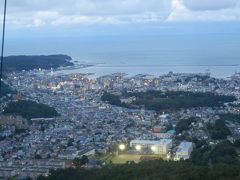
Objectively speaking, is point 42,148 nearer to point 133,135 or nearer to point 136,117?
point 133,135

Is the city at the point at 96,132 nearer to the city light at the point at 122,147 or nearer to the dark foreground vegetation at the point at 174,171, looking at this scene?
the city light at the point at 122,147

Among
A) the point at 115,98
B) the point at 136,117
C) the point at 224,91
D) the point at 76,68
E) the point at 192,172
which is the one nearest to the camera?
the point at 192,172

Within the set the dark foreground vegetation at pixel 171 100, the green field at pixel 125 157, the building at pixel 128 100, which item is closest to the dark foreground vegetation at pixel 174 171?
the green field at pixel 125 157

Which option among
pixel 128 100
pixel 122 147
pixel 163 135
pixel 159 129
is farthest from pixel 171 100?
pixel 122 147

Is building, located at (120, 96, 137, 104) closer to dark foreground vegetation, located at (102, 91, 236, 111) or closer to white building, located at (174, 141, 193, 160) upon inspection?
dark foreground vegetation, located at (102, 91, 236, 111)

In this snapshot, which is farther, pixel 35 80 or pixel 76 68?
pixel 76 68

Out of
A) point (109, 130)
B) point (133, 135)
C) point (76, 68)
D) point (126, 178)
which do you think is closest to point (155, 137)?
point (133, 135)

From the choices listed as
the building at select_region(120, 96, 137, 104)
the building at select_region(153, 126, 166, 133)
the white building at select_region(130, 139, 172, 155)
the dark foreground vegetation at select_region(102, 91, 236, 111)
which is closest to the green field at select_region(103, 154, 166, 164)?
the white building at select_region(130, 139, 172, 155)

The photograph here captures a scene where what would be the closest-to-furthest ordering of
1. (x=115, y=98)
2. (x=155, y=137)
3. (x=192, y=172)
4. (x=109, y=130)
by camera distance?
(x=192, y=172) < (x=155, y=137) < (x=109, y=130) < (x=115, y=98)
